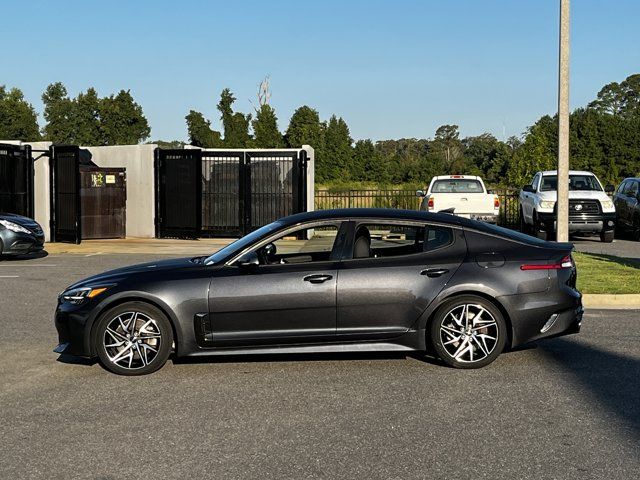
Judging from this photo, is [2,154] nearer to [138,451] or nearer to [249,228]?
[249,228]

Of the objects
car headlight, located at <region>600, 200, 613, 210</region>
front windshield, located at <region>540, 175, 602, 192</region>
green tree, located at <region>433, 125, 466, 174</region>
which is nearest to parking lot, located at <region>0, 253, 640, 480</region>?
car headlight, located at <region>600, 200, 613, 210</region>

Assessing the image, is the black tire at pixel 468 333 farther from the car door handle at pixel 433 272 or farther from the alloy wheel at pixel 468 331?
the car door handle at pixel 433 272

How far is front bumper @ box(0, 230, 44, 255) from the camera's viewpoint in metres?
18.9

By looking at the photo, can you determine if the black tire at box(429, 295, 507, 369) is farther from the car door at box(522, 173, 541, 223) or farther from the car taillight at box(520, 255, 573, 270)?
the car door at box(522, 173, 541, 223)

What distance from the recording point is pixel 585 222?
24828 mm

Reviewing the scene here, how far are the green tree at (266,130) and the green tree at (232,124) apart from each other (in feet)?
3.16

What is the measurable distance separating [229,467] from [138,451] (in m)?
0.71

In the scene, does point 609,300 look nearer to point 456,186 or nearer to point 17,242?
point 17,242

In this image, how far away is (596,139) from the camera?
233ft

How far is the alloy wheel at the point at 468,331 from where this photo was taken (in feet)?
25.8

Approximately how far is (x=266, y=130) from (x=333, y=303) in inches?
2137

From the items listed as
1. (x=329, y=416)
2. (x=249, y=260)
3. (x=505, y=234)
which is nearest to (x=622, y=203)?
(x=505, y=234)

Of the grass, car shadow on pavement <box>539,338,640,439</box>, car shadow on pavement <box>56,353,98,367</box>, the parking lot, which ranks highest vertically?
the grass

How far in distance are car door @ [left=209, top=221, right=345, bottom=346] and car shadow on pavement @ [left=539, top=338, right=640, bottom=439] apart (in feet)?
7.46
